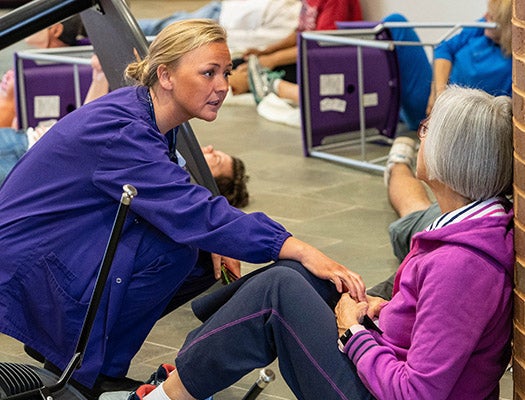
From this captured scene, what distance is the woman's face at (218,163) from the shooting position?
4.48m

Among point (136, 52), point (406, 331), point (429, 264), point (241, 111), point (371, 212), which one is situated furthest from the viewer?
point (241, 111)

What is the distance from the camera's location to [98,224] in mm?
2643

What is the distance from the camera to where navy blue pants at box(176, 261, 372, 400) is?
2162 mm

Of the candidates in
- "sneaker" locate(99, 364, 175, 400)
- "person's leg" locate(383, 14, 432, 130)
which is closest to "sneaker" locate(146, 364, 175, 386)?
"sneaker" locate(99, 364, 175, 400)

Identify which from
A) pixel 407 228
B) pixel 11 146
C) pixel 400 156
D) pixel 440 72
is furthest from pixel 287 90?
pixel 407 228

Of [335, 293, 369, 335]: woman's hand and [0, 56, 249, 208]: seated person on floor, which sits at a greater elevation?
[335, 293, 369, 335]: woman's hand

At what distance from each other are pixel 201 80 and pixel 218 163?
1885mm

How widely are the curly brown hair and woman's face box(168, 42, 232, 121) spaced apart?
188 cm

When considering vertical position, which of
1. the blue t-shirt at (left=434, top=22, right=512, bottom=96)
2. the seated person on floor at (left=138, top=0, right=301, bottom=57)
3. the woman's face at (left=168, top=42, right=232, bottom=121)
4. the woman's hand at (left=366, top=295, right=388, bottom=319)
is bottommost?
the seated person on floor at (left=138, top=0, right=301, bottom=57)

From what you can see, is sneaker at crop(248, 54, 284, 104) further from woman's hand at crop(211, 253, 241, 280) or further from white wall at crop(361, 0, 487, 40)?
woman's hand at crop(211, 253, 241, 280)

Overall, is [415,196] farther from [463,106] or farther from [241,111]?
[241,111]

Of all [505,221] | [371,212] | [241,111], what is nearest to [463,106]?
[505,221]

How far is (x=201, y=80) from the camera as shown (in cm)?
261

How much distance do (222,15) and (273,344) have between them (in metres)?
5.86
